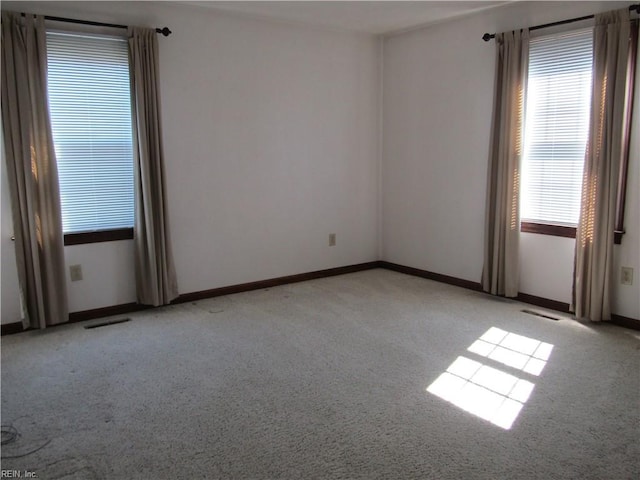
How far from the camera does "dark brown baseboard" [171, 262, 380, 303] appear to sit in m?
4.23

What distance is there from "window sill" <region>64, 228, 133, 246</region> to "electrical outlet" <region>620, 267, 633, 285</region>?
12.0ft

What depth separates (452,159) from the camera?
4520 millimetres

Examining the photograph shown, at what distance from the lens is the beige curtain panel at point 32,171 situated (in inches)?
129

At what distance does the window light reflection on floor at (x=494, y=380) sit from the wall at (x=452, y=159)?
909mm

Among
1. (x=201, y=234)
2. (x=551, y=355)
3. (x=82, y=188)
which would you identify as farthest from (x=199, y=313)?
(x=551, y=355)

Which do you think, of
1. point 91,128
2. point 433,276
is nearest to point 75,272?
point 91,128

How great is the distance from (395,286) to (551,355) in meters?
1.77

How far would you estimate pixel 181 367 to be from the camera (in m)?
2.94

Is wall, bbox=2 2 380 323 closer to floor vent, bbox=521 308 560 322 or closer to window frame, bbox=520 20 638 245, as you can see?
floor vent, bbox=521 308 560 322

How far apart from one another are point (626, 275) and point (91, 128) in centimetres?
400

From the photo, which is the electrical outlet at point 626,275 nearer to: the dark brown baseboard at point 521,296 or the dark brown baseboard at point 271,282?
the dark brown baseboard at point 521,296

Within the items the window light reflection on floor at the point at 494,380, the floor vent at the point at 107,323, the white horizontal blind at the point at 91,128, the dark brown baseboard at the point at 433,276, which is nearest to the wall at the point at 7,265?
the white horizontal blind at the point at 91,128

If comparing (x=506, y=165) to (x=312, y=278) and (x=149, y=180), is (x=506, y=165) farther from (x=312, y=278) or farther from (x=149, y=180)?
(x=149, y=180)

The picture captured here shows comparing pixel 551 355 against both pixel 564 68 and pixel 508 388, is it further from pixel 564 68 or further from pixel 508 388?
pixel 564 68
